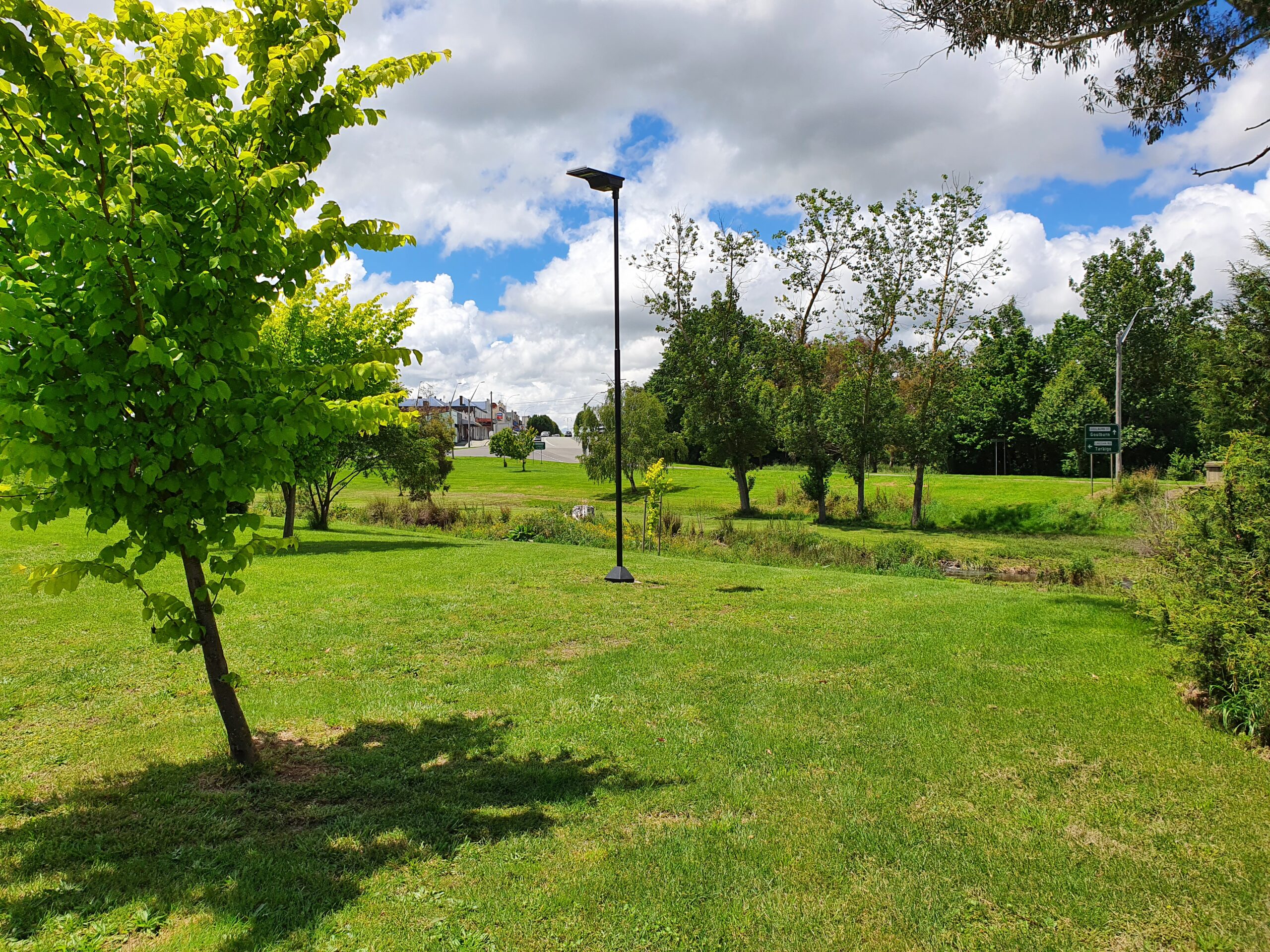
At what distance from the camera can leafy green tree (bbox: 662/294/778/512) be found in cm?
3064

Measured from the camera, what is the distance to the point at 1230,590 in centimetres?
602

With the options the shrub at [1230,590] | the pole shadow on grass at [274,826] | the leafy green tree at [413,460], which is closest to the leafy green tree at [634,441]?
the leafy green tree at [413,460]

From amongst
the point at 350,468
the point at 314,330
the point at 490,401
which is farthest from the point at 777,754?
the point at 490,401

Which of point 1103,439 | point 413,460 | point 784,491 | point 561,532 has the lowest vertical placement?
point 561,532

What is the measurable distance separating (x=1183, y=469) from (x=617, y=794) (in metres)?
37.4

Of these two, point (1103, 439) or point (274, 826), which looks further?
point (1103, 439)

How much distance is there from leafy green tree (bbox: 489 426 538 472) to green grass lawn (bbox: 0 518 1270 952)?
67.4 m

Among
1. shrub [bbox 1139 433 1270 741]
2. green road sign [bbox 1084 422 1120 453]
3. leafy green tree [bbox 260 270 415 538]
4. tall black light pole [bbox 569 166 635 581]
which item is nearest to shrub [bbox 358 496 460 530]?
leafy green tree [bbox 260 270 415 538]

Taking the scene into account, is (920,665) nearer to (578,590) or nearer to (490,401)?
(578,590)

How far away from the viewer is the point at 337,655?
7.30 m

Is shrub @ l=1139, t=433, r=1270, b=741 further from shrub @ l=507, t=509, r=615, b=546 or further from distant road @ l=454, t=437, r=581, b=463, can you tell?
distant road @ l=454, t=437, r=581, b=463

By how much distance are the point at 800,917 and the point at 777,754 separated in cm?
185

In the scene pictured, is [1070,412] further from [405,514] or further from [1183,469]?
[405,514]

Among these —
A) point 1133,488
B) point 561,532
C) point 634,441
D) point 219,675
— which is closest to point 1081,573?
point 561,532
